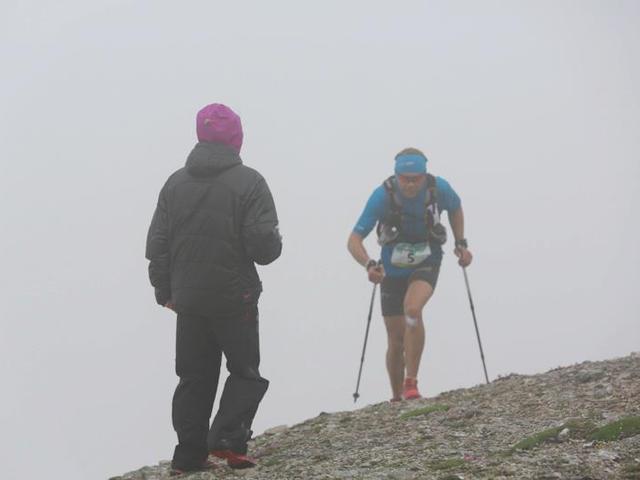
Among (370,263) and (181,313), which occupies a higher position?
(370,263)

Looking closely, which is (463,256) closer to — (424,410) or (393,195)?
(393,195)

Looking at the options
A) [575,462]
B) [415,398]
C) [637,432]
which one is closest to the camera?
[575,462]

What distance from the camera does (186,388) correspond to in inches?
475

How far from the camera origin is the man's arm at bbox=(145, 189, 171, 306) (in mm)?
12055

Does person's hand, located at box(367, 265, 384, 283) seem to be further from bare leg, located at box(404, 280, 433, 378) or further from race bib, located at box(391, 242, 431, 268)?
bare leg, located at box(404, 280, 433, 378)

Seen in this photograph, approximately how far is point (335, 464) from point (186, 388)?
1542 millimetres

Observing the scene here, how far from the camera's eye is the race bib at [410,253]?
17.5 metres

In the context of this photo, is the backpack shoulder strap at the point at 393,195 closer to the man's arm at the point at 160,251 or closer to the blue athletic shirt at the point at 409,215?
the blue athletic shirt at the point at 409,215

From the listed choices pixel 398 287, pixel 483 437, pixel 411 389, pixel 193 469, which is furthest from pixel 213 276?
pixel 398 287

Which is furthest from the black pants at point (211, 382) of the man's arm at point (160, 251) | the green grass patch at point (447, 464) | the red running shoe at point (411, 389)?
the red running shoe at point (411, 389)

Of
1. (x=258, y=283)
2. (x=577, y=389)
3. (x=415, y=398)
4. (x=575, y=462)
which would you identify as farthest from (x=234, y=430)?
(x=415, y=398)

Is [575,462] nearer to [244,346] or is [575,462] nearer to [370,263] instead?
[244,346]

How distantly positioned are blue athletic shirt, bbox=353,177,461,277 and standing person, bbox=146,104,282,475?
5.47m

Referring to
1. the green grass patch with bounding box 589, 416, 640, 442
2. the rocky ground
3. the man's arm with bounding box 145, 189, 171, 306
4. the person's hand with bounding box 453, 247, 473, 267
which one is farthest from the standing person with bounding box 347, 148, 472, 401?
the green grass patch with bounding box 589, 416, 640, 442
